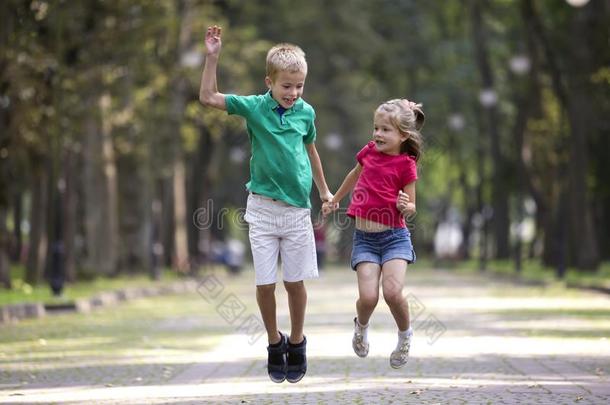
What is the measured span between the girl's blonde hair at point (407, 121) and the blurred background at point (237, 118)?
3.12m

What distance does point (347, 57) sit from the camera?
57094 millimetres

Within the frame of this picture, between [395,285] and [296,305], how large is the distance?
688 mm

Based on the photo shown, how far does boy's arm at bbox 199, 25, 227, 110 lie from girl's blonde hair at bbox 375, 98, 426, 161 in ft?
4.10

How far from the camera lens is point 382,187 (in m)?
10.0

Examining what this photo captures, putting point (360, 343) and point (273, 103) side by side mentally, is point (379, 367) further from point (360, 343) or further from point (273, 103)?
point (273, 103)

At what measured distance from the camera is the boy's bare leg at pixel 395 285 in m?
9.99

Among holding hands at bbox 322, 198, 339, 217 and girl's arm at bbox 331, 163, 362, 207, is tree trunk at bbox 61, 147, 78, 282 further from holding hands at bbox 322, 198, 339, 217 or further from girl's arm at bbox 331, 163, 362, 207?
holding hands at bbox 322, 198, 339, 217

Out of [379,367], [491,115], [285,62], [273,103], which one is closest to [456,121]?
[491,115]

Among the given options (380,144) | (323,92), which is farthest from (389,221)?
(323,92)

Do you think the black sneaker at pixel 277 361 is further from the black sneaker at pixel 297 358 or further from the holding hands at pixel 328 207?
the holding hands at pixel 328 207

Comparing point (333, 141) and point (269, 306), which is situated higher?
point (269, 306)

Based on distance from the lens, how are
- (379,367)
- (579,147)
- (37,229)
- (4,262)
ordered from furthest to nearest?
(579,147) < (37,229) < (4,262) < (379,367)

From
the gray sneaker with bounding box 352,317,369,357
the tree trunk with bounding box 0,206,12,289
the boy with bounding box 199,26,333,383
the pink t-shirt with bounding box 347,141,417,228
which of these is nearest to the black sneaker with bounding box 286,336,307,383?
the boy with bounding box 199,26,333,383

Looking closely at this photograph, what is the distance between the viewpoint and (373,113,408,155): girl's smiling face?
10039mm
